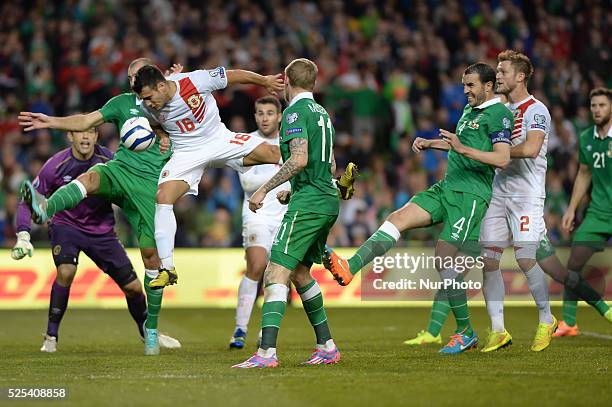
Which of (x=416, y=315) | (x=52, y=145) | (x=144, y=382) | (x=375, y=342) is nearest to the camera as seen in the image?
(x=144, y=382)

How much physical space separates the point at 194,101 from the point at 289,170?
80.3 inches

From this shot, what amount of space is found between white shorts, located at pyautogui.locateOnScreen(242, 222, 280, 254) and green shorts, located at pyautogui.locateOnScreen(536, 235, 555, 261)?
9.17 feet

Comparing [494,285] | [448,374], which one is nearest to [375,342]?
[494,285]

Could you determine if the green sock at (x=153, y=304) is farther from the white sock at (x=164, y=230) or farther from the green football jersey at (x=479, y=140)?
the green football jersey at (x=479, y=140)

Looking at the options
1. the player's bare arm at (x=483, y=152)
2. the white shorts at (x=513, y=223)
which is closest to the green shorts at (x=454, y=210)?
the player's bare arm at (x=483, y=152)

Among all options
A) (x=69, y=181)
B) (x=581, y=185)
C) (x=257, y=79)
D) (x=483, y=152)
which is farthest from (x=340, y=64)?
(x=483, y=152)

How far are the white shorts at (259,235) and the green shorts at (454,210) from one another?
230cm

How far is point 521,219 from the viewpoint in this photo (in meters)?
10.0

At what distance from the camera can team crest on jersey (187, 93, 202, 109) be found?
9675 mm

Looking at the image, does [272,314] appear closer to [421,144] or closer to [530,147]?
[421,144]

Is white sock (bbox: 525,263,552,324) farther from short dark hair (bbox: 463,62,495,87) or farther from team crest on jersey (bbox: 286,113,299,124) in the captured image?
team crest on jersey (bbox: 286,113,299,124)

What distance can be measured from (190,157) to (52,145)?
9848mm

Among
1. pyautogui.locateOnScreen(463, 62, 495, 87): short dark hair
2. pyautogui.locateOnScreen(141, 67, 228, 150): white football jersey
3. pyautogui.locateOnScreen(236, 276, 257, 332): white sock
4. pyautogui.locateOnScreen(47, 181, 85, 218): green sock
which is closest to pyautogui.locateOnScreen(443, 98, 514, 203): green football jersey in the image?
pyautogui.locateOnScreen(463, 62, 495, 87): short dark hair

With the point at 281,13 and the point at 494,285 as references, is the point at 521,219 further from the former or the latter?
the point at 281,13
